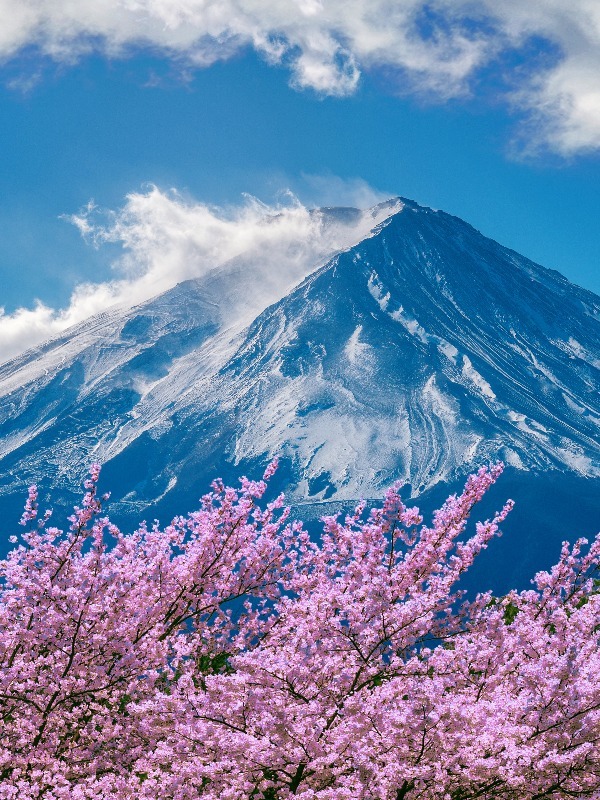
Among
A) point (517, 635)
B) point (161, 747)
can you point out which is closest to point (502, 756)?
point (517, 635)

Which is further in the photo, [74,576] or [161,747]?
[74,576]

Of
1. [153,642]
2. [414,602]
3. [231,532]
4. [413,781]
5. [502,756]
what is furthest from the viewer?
[231,532]

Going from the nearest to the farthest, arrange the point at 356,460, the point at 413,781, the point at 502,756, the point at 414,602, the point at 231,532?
the point at 502,756, the point at 413,781, the point at 414,602, the point at 231,532, the point at 356,460

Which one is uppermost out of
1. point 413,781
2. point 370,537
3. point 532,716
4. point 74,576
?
point 370,537

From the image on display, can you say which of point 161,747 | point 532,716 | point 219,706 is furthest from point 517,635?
point 161,747

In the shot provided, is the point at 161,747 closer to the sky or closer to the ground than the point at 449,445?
closer to the ground

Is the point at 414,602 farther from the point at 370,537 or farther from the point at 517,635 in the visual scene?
the point at 370,537
